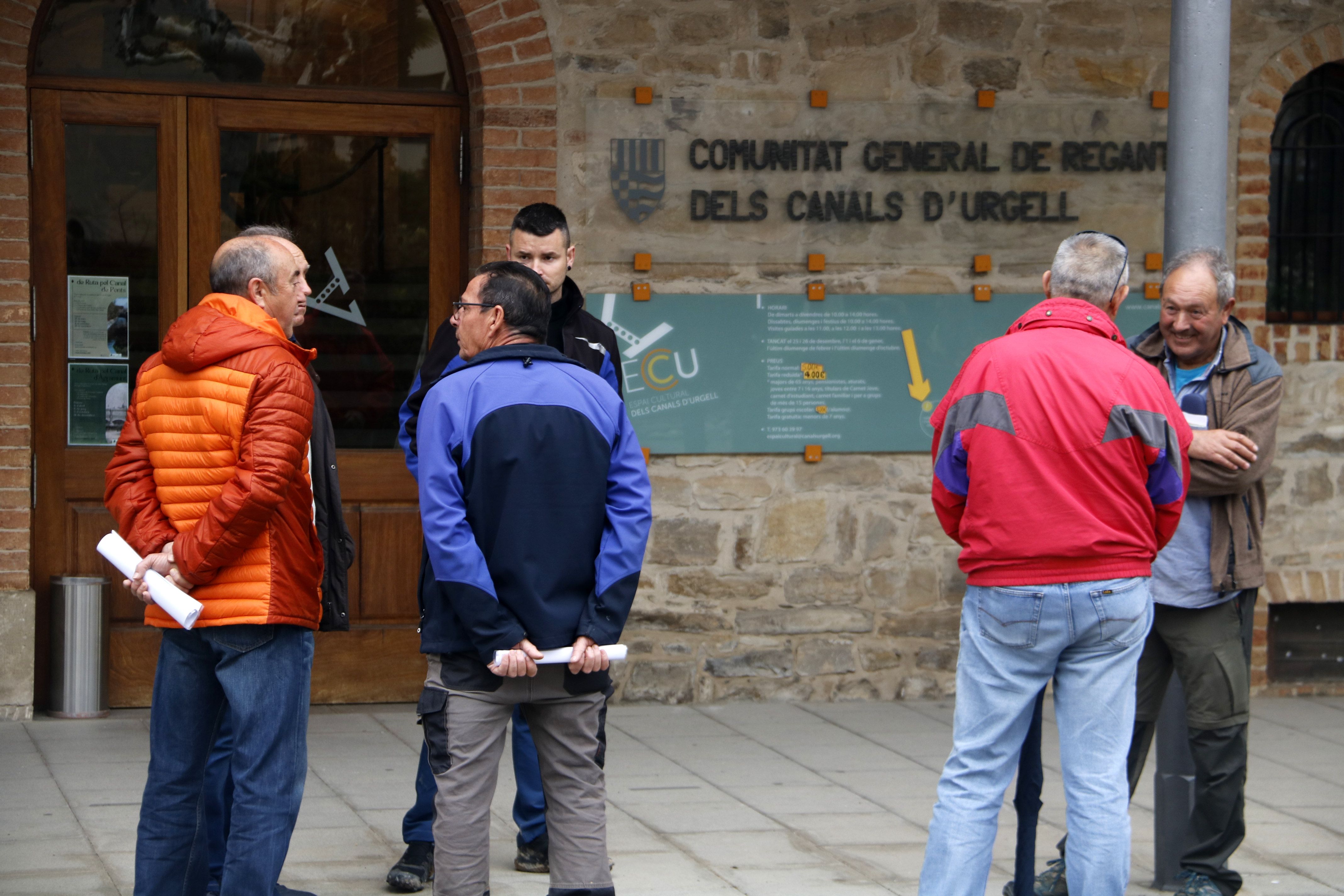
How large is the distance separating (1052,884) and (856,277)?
11.0 feet

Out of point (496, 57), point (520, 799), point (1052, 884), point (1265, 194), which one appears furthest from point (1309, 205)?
point (520, 799)

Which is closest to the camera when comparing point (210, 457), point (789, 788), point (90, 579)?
point (210, 457)

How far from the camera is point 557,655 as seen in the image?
133 inches

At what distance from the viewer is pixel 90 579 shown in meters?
6.40

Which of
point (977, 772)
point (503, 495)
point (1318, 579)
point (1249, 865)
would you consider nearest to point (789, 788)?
point (1249, 865)

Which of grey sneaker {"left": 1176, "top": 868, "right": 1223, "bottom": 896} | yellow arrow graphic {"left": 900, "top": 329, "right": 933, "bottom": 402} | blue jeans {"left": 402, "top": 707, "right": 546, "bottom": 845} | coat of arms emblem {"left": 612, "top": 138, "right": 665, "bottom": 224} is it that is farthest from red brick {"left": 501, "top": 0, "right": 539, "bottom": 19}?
grey sneaker {"left": 1176, "top": 868, "right": 1223, "bottom": 896}

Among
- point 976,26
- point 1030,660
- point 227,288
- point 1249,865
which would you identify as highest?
point 976,26

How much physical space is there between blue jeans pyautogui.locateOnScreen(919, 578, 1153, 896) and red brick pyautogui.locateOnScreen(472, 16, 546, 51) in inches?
152

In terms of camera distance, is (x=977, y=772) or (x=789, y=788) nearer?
(x=977, y=772)

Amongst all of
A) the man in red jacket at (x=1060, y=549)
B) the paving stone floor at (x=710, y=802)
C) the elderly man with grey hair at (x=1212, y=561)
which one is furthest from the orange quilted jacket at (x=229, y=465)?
the elderly man with grey hair at (x=1212, y=561)

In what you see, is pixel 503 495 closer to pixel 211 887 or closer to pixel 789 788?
pixel 211 887

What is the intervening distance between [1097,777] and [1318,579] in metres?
4.26

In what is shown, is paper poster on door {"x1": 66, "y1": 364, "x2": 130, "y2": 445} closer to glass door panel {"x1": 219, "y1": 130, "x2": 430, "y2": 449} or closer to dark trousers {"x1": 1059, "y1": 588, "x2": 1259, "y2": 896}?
glass door panel {"x1": 219, "y1": 130, "x2": 430, "y2": 449}

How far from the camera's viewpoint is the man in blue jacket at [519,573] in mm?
3342
